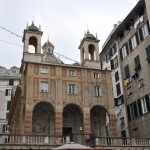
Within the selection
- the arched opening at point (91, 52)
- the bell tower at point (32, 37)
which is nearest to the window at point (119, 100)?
the arched opening at point (91, 52)

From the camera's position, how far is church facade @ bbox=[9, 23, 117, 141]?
107ft

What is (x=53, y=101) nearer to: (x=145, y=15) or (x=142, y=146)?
(x=142, y=146)

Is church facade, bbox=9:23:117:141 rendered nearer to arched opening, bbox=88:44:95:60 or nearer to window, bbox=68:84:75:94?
window, bbox=68:84:75:94

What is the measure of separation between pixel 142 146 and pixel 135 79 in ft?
34.6

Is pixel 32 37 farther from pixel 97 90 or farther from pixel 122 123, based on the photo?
pixel 122 123

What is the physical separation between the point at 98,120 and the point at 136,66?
28.8 feet

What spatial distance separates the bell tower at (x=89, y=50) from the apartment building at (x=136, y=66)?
3.94 metres

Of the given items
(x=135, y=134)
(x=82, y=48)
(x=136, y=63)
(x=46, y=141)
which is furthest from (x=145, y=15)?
(x=46, y=141)

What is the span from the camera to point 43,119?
114 ft

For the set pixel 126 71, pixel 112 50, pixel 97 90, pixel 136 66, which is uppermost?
pixel 112 50

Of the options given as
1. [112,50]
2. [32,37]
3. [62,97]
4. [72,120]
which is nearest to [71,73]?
[62,97]

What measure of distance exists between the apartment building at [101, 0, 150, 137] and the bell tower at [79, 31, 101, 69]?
12.9ft

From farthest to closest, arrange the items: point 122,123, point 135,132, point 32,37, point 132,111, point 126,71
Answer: point 122,123
point 126,71
point 32,37
point 132,111
point 135,132

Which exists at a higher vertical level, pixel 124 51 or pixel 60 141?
pixel 124 51
